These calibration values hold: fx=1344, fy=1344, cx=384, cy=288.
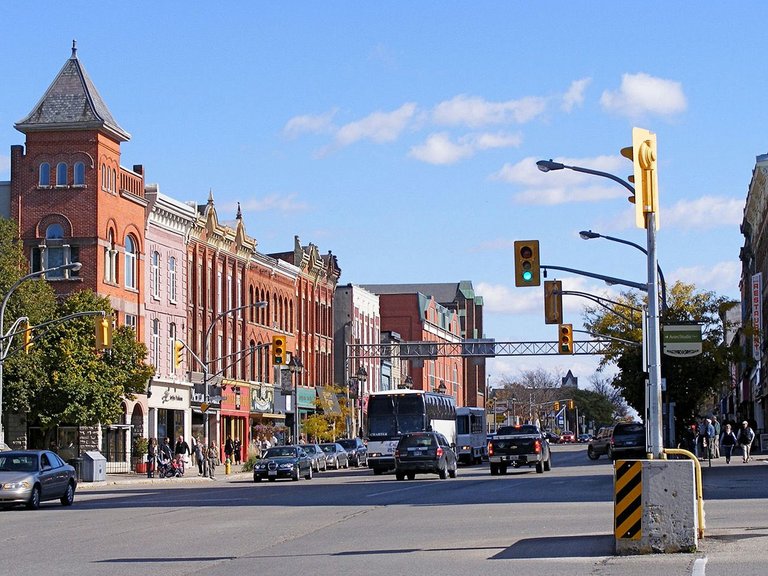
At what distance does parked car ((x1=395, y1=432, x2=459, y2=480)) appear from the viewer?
4731 centimetres

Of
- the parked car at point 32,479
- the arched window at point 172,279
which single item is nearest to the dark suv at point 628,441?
the arched window at point 172,279

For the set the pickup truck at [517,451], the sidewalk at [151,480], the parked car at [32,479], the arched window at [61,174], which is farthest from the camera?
the arched window at [61,174]

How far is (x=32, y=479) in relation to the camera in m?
31.5

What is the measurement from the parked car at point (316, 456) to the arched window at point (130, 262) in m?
11.1

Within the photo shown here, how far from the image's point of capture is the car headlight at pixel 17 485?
31.0 metres

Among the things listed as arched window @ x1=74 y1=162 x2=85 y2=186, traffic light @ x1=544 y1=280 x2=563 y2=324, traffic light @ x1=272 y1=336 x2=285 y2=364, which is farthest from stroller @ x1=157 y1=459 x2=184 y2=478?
traffic light @ x1=544 y1=280 x2=563 y2=324

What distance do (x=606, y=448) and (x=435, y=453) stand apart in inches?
1063

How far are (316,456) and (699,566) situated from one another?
48548 millimetres

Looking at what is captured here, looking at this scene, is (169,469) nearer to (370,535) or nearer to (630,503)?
(370,535)

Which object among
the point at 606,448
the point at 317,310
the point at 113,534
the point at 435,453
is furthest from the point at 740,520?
the point at 317,310

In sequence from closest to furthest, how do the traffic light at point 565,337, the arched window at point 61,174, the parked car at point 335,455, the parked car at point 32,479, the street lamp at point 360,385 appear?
the parked car at point 32,479
the traffic light at point 565,337
the arched window at point 61,174
the parked car at point 335,455
the street lamp at point 360,385

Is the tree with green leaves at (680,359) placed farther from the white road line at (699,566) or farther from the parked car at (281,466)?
the white road line at (699,566)

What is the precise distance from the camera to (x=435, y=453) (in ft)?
155

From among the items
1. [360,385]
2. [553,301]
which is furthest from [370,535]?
[360,385]
